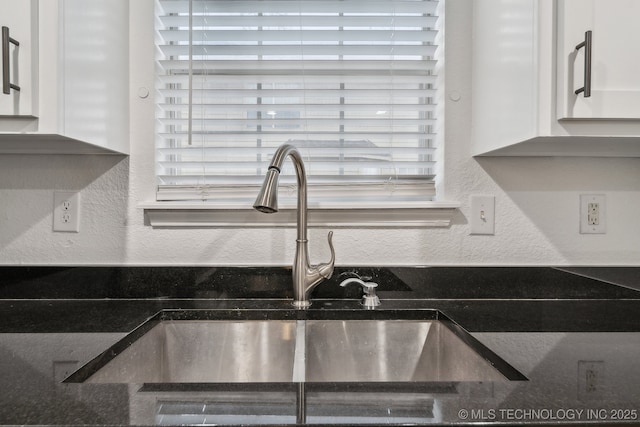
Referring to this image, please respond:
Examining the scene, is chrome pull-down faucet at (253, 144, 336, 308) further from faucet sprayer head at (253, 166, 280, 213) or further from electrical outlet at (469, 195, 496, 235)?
electrical outlet at (469, 195, 496, 235)

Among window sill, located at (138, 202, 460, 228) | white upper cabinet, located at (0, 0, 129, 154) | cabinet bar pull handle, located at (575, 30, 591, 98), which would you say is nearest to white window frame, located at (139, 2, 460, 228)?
window sill, located at (138, 202, 460, 228)

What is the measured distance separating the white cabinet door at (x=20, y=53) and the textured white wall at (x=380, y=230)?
16.1 inches

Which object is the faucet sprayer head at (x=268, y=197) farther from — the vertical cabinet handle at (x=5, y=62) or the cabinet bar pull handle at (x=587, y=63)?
the cabinet bar pull handle at (x=587, y=63)

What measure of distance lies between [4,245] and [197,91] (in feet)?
2.27

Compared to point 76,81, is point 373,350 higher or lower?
lower

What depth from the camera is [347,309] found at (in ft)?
3.80

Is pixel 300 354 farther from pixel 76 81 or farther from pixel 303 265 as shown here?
pixel 76 81

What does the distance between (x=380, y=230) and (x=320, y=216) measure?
7.0 inches

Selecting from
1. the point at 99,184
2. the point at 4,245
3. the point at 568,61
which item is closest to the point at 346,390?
the point at 568,61

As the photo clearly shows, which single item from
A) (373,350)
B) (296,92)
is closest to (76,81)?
(296,92)

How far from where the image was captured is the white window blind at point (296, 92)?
1319 mm

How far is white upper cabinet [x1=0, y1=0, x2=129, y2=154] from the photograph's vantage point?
89 centimetres

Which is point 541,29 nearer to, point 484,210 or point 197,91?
point 484,210

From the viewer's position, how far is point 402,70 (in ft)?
4.40
